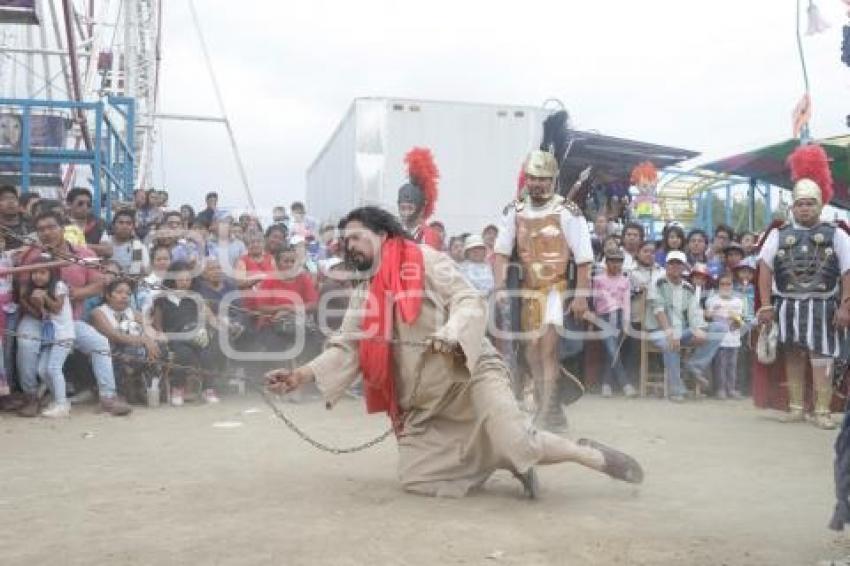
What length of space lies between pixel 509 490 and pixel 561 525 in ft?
2.47

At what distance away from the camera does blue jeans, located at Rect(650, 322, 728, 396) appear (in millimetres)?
9094

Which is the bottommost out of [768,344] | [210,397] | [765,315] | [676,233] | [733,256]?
[210,397]

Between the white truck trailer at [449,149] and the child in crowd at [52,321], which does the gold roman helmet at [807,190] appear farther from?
the white truck trailer at [449,149]

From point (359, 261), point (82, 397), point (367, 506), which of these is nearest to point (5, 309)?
point (82, 397)

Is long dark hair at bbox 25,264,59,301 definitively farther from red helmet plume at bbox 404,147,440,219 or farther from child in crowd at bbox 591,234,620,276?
child in crowd at bbox 591,234,620,276

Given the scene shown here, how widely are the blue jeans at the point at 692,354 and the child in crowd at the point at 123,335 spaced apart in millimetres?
4974

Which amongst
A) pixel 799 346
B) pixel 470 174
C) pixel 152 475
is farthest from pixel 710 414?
pixel 470 174

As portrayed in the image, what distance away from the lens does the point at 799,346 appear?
7.09 metres

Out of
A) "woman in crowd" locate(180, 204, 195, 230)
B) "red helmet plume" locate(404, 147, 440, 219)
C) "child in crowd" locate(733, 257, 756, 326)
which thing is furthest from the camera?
"woman in crowd" locate(180, 204, 195, 230)

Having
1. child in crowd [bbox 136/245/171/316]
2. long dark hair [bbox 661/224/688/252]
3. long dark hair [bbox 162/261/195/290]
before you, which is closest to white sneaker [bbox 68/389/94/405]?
child in crowd [bbox 136/245/171/316]

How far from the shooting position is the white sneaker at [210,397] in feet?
27.2

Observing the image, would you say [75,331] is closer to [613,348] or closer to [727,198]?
[613,348]

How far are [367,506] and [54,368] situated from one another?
4184 millimetres

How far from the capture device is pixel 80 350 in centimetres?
775
